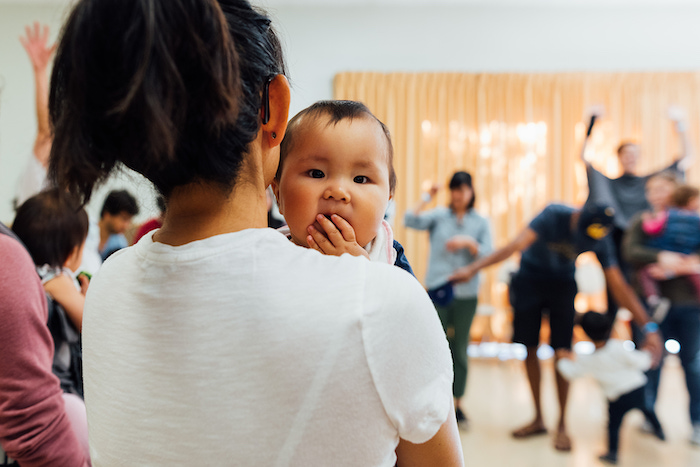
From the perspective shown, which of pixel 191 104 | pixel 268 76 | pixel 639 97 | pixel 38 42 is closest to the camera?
pixel 191 104

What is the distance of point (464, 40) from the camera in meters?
5.60

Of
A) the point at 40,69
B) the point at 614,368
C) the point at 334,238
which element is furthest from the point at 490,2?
the point at 334,238

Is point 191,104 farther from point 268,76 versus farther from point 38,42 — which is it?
point 38,42

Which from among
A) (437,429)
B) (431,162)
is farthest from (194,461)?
(431,162)

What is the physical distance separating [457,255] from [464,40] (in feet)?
10.3

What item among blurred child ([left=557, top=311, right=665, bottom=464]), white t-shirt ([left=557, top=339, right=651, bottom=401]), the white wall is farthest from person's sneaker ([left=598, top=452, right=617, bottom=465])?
the white wall

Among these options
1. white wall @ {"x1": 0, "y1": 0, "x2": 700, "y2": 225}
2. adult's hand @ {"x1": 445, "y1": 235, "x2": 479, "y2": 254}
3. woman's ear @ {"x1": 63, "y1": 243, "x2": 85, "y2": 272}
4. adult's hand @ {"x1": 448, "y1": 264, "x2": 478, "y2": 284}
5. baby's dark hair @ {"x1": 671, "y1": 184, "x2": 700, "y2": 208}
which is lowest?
adult's hand @ {"x1": 448, "y1": 264, "x2": 478, "y2": 284}

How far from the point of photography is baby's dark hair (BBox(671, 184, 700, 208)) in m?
3.08

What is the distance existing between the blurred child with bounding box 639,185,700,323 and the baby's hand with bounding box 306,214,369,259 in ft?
9.63

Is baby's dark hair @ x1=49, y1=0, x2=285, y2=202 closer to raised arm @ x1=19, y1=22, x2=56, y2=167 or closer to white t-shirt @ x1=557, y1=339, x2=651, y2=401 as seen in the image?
raised arm @ x1=19, y1=22, x2=56, y2=167

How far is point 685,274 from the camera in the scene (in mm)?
3023

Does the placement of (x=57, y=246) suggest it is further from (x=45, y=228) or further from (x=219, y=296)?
(x=219, y=296)

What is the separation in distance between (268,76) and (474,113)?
17.6 ft

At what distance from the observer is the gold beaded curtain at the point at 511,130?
557 cm
